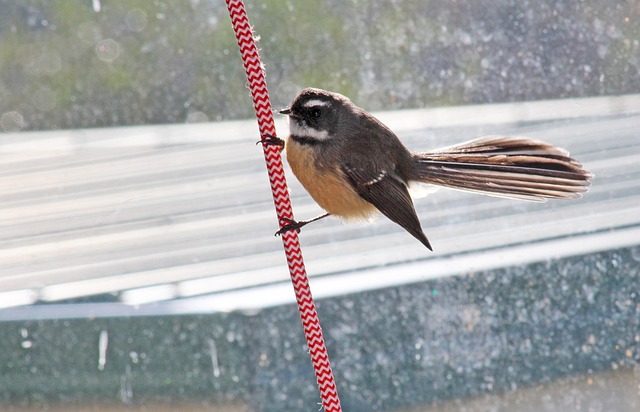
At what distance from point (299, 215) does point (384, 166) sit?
61cm

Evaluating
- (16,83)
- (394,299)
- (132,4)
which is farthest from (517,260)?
(16,83)

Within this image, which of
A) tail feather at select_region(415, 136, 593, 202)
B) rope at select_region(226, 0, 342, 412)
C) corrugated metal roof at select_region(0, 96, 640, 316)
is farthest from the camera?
corrugated metal roof at select_region(0, 96, 640, 316)

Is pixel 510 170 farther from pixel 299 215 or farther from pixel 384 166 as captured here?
pixel 299 215

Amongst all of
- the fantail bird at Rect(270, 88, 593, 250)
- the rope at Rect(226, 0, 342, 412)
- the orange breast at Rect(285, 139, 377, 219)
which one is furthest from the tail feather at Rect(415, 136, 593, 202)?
the rope at Rect(226, 0, 342, 412)

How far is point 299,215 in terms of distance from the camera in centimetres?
184

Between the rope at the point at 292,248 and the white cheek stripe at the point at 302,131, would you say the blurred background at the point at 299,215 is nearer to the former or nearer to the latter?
the white cheek stripe at the point at 302,131

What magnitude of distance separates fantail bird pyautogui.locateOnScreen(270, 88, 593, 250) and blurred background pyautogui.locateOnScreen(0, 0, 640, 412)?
393mm

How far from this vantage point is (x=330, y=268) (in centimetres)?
174

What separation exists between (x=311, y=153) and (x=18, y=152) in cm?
146

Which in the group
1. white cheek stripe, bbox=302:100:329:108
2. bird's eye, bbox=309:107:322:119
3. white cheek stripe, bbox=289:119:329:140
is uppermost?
white cheek stripe, bbox=302:100:329:108

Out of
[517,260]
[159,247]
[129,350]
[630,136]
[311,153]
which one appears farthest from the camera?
[630,136]

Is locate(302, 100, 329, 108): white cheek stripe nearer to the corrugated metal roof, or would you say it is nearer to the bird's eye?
the bird's eye

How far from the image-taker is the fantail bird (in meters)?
1.14

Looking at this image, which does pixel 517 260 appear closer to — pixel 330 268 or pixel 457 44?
pixel 330 268
